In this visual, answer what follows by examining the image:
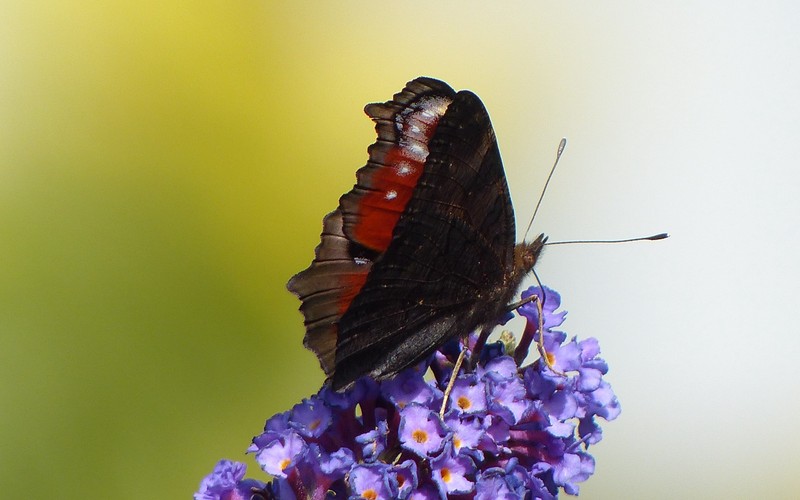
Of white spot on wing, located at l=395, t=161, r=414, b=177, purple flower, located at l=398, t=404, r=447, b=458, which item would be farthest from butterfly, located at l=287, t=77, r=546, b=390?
purple flower, located at l=398, t=404, r=447, b=458

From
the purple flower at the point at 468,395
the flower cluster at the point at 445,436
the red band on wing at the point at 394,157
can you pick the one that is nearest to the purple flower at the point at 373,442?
the flower cluster at the point at 445,436

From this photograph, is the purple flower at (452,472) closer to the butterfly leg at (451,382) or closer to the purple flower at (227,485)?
the butterfly leg at (451,382)

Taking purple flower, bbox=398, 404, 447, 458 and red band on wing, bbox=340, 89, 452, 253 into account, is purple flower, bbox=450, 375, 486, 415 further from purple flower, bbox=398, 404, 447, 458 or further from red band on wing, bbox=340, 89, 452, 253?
red band on wing, bbox=340, 89, 452, 253

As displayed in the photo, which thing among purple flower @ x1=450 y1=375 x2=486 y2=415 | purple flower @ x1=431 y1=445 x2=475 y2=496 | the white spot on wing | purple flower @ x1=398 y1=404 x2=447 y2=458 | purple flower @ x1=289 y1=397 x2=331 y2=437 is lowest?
purple flower @ x1=431 y1=445 x2=475 y2=496

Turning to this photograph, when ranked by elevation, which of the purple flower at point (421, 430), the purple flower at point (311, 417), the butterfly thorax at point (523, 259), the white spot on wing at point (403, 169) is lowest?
the purple flower at point (421, 430)

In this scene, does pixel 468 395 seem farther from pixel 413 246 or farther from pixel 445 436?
pixel 413 246

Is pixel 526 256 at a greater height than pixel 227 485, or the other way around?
pixel 526 256

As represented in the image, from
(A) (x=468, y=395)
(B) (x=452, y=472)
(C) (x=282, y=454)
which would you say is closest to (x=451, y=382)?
(A) (x=468, y=395)
